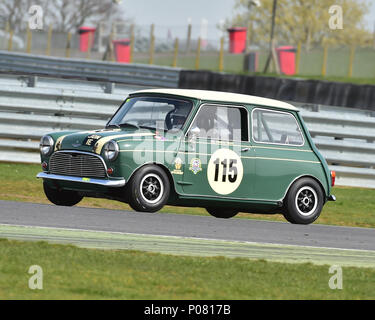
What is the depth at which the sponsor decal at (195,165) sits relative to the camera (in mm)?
10094

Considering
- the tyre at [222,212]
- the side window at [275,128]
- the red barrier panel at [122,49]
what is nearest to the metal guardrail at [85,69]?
the red barrier panel at [122,49]

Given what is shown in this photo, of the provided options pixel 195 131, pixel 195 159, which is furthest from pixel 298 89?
pixel 195 159

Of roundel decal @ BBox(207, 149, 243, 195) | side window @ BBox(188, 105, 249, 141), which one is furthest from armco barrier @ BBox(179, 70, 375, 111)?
roundel decal @ BBox(207, 149, 243, 195)

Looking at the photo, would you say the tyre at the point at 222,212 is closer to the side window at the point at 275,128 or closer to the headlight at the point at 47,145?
the side window at the point at 275,128

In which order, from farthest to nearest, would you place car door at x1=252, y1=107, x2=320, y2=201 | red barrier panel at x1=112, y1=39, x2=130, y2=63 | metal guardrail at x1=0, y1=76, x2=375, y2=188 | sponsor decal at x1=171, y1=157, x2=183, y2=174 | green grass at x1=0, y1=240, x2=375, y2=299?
red barrier panel at x1=112, y1=39, x2=130, y2=63 → metal guardrail at x1=0, y1=76, x2=375, y2=188 → car door at x1=252, y1=107, x2=320, y2=201 → sponsor decal at x1=171, y1=157, x2=183, y2=174 → green grass at x1=0, y1=240, x2=375, y2=299

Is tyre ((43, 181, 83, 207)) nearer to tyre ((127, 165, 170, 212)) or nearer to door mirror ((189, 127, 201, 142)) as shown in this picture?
tyre ((127, 165, 170, 212))

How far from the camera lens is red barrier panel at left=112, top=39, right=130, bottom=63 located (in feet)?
131

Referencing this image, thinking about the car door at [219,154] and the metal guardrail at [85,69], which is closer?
the car door at [219,154]

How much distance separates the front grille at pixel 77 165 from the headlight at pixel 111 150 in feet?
0.38

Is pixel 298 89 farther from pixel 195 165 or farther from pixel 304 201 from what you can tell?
pixel 195 165

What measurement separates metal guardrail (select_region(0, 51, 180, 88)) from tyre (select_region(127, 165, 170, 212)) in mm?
18921

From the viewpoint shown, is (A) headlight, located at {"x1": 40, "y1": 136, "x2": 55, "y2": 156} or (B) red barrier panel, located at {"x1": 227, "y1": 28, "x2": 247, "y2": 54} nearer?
(A) headlight, located at {"x1": 40, "y1": 136, "x2": 55, "y2": 156}
